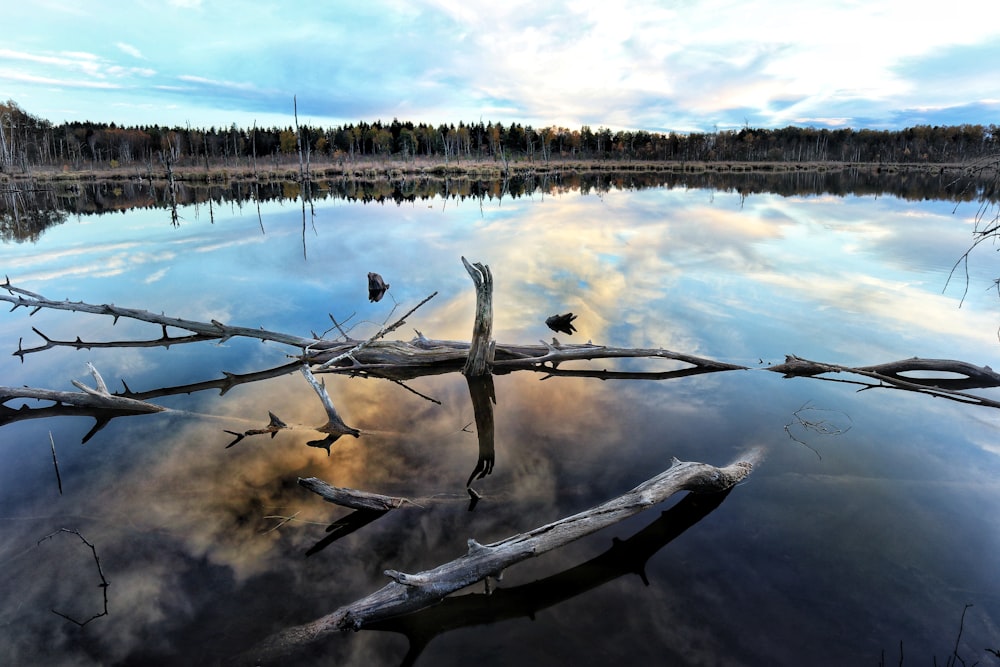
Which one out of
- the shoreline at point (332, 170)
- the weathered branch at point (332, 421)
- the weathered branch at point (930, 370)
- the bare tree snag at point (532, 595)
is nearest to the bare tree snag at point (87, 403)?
the weathered branch at point (332, 421)

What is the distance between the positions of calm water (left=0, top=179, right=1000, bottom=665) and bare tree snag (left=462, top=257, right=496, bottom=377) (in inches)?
24.7

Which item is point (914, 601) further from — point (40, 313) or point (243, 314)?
point (40, 313)

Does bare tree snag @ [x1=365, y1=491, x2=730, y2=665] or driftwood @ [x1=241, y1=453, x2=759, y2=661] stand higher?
driftwood @ [x1=241, y1=453, x2=759, y2=661]

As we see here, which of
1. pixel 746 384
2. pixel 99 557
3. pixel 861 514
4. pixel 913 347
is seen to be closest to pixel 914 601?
pixel 861 514

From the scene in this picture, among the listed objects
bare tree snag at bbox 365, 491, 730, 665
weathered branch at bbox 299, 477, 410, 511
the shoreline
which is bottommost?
bare tree snag at bbox 365, 491, 730, 665

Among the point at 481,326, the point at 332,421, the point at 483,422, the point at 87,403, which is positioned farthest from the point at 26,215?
the point at 483,422

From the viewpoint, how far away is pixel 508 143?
406 ft

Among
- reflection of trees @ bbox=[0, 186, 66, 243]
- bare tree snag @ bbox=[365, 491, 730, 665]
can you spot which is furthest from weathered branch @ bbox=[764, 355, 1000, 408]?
reflection of trees @ bbox=[0, 186, 66, 243]

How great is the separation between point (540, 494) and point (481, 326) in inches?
141

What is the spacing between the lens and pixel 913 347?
38.1ft

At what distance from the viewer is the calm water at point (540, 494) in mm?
4461

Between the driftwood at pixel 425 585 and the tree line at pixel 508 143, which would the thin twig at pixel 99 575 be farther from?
the tree line at pixel 508 143

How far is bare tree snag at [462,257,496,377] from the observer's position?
29.2ft

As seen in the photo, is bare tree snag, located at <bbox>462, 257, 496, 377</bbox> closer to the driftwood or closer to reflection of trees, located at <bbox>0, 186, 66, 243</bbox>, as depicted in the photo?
the driftwood
